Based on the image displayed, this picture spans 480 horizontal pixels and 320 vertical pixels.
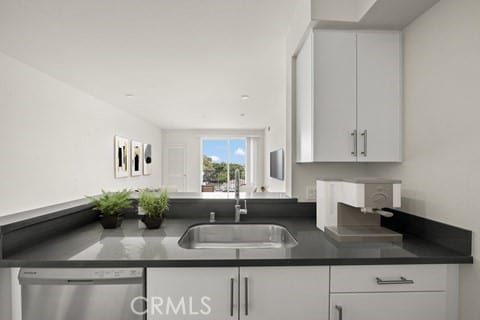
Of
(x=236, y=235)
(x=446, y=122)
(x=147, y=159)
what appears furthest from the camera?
(x=147, y=159)

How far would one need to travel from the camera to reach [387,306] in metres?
1.10

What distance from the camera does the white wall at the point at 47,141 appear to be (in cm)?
258

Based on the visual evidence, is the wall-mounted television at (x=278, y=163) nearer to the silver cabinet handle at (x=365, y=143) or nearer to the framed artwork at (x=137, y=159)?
the framed artwork at (x=137, y=159)

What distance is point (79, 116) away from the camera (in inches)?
149

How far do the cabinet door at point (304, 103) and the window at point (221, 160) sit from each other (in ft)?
21.6

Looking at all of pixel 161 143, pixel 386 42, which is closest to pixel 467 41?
pixel 386 42

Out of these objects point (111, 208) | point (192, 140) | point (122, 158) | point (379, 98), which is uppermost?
point (192, 140)

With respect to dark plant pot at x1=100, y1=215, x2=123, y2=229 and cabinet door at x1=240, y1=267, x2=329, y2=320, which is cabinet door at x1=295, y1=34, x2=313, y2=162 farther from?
dark plant pot at x1=100, y1=215, x2=123, y2=229

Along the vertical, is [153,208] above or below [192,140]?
below

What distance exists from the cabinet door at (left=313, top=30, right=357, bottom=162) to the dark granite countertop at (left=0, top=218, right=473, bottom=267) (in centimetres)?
54

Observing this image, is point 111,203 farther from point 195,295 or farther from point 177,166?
point 177,166

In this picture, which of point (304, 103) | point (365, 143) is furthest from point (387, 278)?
point (304, 103)

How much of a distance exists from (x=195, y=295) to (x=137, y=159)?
539cm

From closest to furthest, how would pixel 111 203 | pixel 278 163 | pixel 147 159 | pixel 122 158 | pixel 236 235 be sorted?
pixel 111 203 → pixel 236 235 → pixel 122 158 → pixel 278 163 → pixel 147 159
